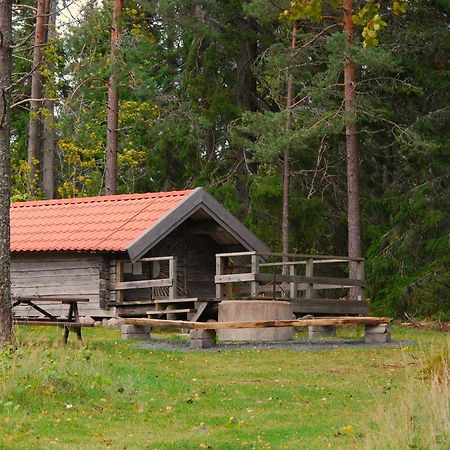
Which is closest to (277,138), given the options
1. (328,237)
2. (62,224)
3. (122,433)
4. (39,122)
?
(62,224)

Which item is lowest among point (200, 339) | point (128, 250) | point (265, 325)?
point (200, 339)

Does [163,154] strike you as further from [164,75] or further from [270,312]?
[270,312]

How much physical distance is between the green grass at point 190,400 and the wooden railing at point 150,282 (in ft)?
25.0

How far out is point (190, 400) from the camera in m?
13.2

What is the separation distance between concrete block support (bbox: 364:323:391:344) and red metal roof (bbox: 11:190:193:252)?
6.37m

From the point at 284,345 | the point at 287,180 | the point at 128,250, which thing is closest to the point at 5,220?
the point at 284,345

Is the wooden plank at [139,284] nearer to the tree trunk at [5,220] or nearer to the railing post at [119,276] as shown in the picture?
the railing post at [119,276]

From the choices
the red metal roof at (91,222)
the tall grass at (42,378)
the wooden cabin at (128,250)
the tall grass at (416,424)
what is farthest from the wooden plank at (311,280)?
the tall grass at (416,424)

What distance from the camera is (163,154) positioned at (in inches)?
1500

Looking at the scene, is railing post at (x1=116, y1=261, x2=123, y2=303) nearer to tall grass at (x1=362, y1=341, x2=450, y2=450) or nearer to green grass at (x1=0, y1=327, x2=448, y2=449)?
green grass at (x1=0, y1=327, x2=448, y2=449)

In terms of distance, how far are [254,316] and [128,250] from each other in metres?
3.69

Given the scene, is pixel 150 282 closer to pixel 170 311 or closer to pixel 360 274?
pixel 170 311

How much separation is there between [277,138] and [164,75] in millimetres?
11908

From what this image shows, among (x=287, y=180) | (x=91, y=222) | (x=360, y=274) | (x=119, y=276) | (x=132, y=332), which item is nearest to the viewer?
(x=132, y=332)
